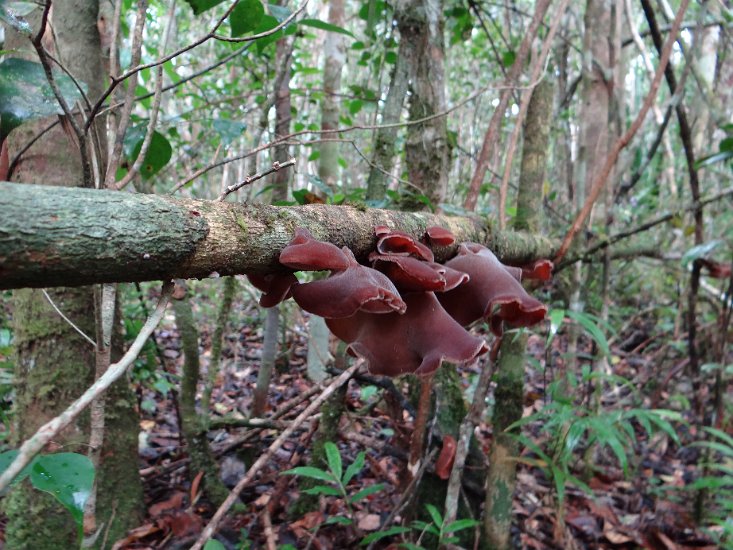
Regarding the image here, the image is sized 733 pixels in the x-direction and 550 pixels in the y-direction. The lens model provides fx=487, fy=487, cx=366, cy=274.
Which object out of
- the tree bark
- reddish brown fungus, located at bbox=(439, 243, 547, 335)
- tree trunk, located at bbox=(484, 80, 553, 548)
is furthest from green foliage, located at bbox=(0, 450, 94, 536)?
tree trunk, located at bbox=(484, 80, 553, 548)

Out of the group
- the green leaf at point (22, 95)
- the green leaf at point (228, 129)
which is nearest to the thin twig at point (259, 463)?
the green leaf at point (228, 129)

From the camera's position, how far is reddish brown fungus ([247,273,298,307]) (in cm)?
98

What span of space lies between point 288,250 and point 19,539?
Result: 1724 mm

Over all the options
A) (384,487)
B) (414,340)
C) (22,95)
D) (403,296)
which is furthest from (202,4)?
(384,487)

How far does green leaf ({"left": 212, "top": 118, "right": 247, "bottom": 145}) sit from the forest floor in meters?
1.27

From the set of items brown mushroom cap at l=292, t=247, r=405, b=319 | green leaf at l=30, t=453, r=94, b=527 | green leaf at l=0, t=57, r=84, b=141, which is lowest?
green leaf at l=30, t=453, r=94, b=527

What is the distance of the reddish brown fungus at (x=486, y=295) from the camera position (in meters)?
1.14

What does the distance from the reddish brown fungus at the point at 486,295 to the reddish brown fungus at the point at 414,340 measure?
0.10m

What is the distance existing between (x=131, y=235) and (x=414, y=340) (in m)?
0.65

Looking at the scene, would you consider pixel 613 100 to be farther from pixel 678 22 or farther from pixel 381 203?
pixel 381 203

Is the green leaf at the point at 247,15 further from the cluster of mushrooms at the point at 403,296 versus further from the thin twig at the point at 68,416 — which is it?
the thin twig at the point at 68,416

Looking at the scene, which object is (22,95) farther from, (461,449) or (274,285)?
(461,449)

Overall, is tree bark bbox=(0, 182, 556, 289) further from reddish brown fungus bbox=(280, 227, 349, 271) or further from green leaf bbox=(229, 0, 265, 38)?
green leaf bbox=(229, 0, 265, 38)

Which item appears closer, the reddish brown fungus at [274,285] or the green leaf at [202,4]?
the reddish brown fungus at [274,285]
